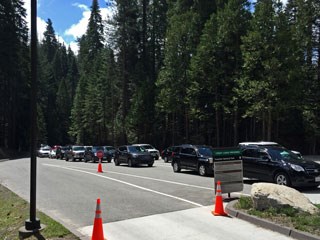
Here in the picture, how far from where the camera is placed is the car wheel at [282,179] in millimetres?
15062

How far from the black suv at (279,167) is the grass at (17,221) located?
9.31 m

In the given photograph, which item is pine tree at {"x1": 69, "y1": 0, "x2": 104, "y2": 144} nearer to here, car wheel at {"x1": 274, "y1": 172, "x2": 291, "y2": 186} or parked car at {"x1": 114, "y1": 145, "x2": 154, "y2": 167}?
parked car at {"x1": 114, "y1": 145, "x2": 154, "y2": 167}

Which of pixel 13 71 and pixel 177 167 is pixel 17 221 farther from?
pixel 13 71

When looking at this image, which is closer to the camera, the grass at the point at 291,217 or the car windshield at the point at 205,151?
the grass at the point at 291,217

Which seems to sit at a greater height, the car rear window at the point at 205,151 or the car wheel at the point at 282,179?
the car rear window at the point at 205,151

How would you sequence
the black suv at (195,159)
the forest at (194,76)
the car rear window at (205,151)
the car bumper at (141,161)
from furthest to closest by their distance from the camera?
the forest at (194,76) < the car bumper at (141,161) < the car rear window at (205,151) < the black suv at (195,159)

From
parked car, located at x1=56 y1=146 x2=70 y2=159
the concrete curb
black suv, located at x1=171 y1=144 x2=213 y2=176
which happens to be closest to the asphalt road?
the concrete curb

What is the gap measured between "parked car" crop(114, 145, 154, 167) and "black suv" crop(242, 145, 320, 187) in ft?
39.3

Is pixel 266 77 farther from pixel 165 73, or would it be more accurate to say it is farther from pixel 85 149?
pixel 85 149

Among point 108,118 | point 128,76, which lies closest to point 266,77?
point 128,76

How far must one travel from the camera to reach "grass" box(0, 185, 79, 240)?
27.3ft

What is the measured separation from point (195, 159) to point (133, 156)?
26.8 ft

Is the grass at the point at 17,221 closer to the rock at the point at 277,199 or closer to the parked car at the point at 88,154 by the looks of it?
the rock at the point at 277,199

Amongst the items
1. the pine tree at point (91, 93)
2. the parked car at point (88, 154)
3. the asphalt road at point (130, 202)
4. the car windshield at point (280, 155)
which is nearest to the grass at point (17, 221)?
the asphalt road at point (130, 202)
